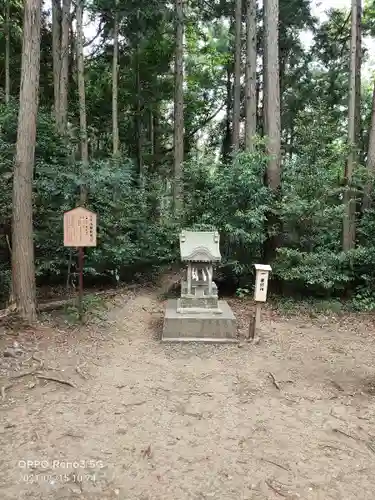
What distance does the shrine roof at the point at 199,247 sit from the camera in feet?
19.4

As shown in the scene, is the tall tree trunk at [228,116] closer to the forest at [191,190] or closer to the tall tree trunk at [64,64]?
the forest at [191,190]

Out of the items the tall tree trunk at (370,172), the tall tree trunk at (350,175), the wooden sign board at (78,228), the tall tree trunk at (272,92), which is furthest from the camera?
the tall tree trunk at (370,172)

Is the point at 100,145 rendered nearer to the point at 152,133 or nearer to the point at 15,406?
the point at 152,133

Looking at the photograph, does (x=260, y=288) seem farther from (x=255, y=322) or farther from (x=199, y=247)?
(x=199, y=247)

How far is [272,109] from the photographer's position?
8.17 m

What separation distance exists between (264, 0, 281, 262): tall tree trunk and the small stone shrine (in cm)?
222

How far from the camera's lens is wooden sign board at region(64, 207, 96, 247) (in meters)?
5.49

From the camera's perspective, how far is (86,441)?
3135 millimetres

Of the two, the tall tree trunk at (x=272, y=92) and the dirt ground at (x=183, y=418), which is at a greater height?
the tall tree trunk at (x=272, y=92)

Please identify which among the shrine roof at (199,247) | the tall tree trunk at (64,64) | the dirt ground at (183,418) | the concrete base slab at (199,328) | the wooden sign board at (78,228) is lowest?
the dirt ground at (183,418)

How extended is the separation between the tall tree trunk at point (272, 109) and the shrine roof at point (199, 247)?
219 cm

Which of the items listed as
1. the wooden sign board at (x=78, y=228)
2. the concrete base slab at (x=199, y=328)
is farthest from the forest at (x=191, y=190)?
the concrete base slab at (x=199, y=328)

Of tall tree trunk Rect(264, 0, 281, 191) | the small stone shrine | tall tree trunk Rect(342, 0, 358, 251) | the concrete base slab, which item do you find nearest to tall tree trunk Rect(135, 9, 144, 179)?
tall tree trunk Rect(264, 0, 281, 191)

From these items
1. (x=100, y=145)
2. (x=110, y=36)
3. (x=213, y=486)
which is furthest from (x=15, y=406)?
(x=100, y=145)
